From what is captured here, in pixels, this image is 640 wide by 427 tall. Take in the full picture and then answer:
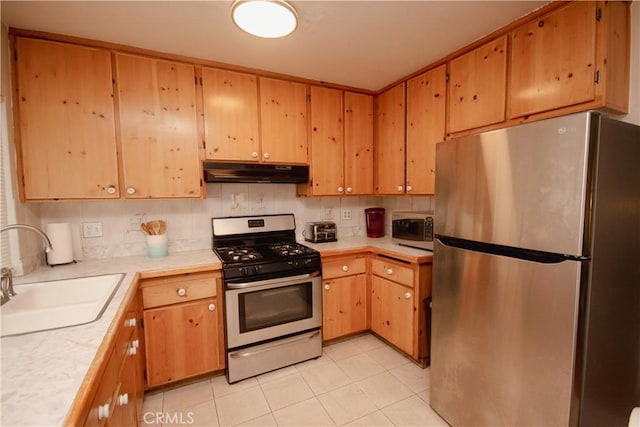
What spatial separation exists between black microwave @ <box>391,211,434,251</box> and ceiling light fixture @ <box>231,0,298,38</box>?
161 cm

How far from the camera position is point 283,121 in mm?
2461

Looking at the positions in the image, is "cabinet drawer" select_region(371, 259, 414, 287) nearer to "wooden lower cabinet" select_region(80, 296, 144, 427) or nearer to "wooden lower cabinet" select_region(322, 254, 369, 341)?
"wooden lower cabinet" select_region(322, 254, 369, 341)

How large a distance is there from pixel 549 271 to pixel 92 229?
9.06 feet

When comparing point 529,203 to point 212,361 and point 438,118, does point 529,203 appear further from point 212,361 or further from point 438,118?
point 212,361

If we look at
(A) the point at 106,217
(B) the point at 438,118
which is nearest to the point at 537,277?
(B) the point at 438,118

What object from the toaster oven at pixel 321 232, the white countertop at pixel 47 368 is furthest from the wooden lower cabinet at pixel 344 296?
the white countertop at pixel 47 368

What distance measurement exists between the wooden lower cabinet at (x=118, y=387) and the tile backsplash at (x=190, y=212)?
100cm

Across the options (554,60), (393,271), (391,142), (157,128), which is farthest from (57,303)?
(554,60)

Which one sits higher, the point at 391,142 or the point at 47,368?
the point at 391,142

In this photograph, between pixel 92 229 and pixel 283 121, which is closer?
pixel 92 229

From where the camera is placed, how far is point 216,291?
203cm

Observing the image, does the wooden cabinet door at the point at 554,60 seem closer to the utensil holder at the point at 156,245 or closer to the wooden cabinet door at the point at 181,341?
the wooden cabinet door at the point at 181,341

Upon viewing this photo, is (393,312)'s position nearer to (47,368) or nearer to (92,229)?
(47,368)

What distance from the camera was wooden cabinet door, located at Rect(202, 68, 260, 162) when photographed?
2.19 m
